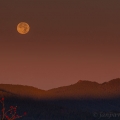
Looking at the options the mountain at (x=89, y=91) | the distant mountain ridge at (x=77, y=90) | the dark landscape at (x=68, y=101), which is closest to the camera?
the dark landscape at (x=68, y=101)

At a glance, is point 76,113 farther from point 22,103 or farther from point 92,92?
point 92,92

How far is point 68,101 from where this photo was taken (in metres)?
25.0

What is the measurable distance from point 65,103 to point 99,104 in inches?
88.2

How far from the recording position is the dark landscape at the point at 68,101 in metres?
17.3

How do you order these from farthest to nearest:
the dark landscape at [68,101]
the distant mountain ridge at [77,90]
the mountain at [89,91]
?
1. the mountain at [89,91]
2. the distant mountain ridge at [77,90]
3. the dark landscape at [68,101]

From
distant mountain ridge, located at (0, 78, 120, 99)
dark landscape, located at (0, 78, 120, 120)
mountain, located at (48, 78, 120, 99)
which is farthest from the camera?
mountain, located at (48, 78, 120, 99)

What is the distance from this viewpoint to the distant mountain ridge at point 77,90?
2725cm

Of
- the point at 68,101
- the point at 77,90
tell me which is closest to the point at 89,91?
the point at 77,90

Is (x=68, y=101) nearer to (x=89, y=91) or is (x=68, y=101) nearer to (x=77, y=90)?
(x=77, y=90)

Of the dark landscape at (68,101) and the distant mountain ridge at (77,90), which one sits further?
the distant mountain ridge at (77,90)

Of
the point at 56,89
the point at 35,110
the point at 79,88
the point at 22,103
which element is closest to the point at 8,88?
the point at 56,89

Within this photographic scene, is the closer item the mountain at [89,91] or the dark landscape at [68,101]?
the dark landscape at [68,101]

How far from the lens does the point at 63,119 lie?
53.4ft

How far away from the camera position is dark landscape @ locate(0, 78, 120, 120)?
17.3m
